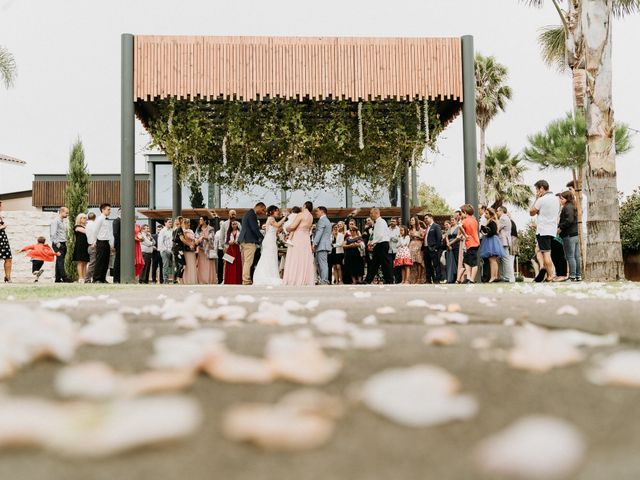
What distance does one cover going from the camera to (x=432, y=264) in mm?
15023

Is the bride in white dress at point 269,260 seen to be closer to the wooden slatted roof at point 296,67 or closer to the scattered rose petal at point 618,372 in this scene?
the wooden slatted roof at point 296,67

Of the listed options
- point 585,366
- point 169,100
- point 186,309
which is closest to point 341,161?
point 169,100

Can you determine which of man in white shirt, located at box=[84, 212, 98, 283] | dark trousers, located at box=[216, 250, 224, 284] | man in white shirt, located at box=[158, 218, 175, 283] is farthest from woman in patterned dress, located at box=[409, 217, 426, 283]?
man in white shirt, located at box=[84, 212, 98, 283]

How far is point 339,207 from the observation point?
21062mm

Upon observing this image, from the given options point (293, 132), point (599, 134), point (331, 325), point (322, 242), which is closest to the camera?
point (331, 325)

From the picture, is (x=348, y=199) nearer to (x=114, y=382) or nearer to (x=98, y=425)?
(x=114, y=382)

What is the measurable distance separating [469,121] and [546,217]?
124 inches

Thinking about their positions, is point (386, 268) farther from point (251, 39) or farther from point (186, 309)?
point (186, 309)

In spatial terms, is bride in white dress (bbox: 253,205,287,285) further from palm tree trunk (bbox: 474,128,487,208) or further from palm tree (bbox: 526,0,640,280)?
palm tree trunk (bbox: 474,128,487,208)

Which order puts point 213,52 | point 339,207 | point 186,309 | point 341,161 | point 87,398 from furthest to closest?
point 339,207, point 341,161, point 213,52, point 186,309, point 87,398

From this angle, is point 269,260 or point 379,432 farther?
point 269,260

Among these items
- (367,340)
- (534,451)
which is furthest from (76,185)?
(534,451)

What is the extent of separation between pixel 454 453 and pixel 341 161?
1463cm

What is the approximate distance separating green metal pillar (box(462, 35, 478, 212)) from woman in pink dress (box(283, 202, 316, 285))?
335 cm
